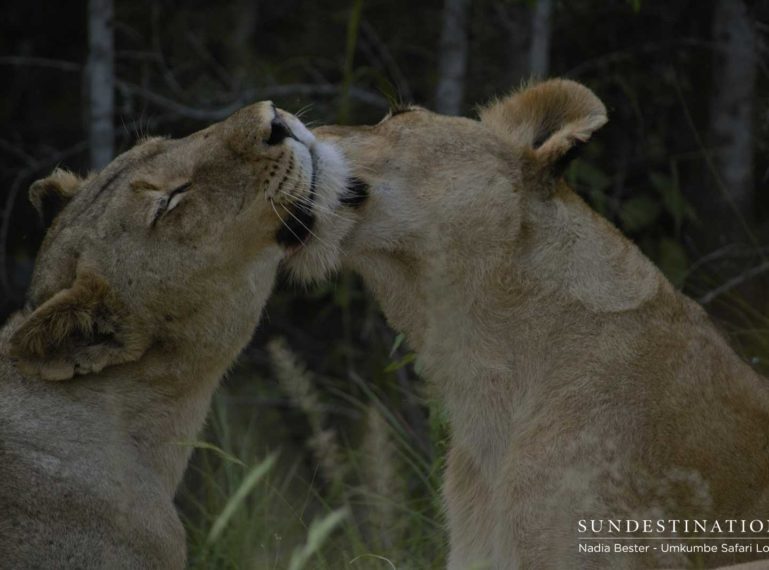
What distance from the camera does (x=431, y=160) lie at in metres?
3.71

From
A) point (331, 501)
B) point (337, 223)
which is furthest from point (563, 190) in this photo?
point (331, 501)

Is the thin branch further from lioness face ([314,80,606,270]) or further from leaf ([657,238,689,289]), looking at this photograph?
lioness face ([314,80,606,270])

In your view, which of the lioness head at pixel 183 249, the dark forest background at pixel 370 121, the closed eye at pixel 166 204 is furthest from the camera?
the dark forest background at pixel 370 121

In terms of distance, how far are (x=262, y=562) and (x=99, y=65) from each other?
307 cm

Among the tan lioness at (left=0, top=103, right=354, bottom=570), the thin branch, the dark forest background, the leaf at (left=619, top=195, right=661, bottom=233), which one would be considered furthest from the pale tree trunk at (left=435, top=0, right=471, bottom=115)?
the tan lioness at (left=0, top=103, right=354, bottom=570)

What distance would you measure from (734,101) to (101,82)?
2953mm

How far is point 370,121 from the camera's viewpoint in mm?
7617

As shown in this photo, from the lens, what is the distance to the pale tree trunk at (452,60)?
21.0 ft

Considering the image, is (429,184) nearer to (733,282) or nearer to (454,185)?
(454,185)

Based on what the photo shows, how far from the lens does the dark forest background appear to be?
525 cm

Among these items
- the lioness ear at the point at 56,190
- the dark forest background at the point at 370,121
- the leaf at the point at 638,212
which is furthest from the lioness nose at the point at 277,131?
the leaf at the point at 638,212

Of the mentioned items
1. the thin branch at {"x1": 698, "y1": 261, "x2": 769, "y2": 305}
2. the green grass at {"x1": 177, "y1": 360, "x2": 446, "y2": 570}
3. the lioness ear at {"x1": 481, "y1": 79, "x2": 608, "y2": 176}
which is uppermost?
the lioness ear at {"x1": 481, "y1": 79, "x2": 608, "y2": 176}

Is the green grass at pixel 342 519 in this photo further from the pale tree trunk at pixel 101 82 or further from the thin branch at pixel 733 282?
the pale tree trunk at pixel 101 82

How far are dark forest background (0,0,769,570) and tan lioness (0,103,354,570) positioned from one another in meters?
0.57
